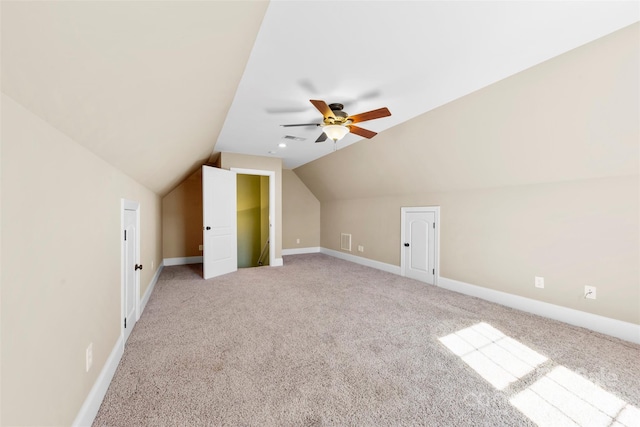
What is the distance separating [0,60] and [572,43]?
3095 millimetres

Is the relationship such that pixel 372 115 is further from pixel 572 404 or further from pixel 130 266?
pixel 130 266

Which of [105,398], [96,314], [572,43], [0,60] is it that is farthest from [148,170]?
[572,43]

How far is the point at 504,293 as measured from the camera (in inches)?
133

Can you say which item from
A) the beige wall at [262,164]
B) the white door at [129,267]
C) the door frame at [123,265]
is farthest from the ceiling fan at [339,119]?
the beige wall at [262,164]

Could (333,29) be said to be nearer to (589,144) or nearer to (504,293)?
(589,144)

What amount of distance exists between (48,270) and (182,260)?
5239 millimetres

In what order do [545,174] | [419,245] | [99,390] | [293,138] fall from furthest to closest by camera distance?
[419,245], [293,138], [545,174], [99,390]

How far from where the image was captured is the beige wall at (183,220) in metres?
5.75

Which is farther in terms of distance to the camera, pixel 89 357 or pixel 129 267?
pixel 129 267

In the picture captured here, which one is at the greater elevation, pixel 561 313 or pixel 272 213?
pixel 272 213

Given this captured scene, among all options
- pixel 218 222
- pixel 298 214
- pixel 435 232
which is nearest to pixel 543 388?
pixel 435 232

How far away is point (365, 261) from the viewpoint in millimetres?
5887

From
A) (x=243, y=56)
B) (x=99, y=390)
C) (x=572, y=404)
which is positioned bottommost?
(x=572, y=404)

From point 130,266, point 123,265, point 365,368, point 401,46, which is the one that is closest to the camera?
point 401,46
